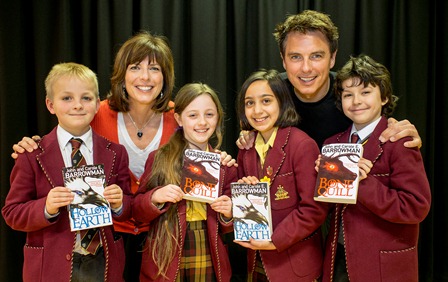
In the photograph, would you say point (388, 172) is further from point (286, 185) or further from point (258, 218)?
point (258, 218)

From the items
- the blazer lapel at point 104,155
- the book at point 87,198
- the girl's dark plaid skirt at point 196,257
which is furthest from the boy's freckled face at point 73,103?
the girl's dark plaid skirt at point 196,257

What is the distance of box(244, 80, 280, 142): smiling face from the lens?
266 cm

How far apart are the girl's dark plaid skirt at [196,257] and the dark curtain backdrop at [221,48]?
183 cm

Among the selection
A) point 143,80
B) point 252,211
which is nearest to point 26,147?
point 143,80

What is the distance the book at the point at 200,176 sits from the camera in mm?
2443

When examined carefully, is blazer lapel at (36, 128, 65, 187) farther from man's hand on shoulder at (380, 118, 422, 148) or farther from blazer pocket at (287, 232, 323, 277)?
man's hand on shoulder at (380, 118, 422, 148)

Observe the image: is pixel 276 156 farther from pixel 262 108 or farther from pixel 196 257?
pixel 196 257

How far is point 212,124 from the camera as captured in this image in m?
2.73

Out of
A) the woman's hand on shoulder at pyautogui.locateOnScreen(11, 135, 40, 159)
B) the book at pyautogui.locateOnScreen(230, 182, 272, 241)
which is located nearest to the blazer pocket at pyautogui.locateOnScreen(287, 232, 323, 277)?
the book at pyautogui.locateOnScreen(230, 182, 272, 241)

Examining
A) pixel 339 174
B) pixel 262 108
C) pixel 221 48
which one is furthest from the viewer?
pixel 221 48

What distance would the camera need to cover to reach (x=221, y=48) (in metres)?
4.16

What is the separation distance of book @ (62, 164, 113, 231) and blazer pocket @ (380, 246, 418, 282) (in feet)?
4.81

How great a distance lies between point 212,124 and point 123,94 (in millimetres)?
762

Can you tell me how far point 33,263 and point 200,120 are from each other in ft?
3.97
